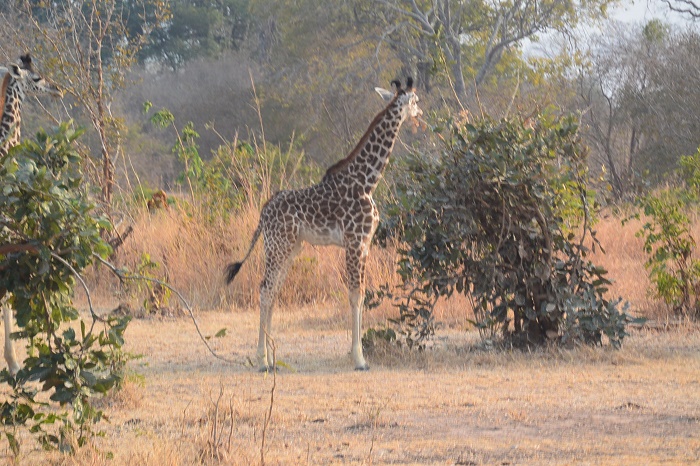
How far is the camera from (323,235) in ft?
24.4

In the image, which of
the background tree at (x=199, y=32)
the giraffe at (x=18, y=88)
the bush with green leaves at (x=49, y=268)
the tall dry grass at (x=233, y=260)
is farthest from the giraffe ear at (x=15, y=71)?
the background tree at (x=199, y=32)

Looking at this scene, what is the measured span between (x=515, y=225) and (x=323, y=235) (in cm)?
136

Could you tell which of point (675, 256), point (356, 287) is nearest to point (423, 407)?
point (356, 287)

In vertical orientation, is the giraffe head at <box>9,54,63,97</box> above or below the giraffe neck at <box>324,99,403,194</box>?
above

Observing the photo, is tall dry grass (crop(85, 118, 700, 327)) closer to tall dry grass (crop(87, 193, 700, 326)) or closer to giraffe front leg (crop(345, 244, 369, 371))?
tall dry grass (crop(87, 193, 700, 326))

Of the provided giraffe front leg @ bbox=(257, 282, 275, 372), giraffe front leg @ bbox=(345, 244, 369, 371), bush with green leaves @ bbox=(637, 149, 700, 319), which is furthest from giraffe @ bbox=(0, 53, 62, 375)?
bush with green leaves @ bbox=(637, 149, 700, 319)

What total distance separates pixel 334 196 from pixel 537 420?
2.56 meters

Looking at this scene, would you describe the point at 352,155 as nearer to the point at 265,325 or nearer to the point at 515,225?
the point at 515,225

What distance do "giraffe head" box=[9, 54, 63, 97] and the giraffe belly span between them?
253 cm

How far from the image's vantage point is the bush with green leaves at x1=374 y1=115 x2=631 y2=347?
7.35 metres

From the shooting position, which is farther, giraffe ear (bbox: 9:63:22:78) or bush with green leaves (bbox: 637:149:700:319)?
bush with green leaves (bbox: 637:149:700:319)

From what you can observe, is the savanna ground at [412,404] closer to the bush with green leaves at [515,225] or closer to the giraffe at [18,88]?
the bush with green leaves at [515,225]

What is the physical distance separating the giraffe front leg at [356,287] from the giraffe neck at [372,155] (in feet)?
1.53

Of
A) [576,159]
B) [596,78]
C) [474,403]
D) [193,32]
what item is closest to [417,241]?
[576,159]
